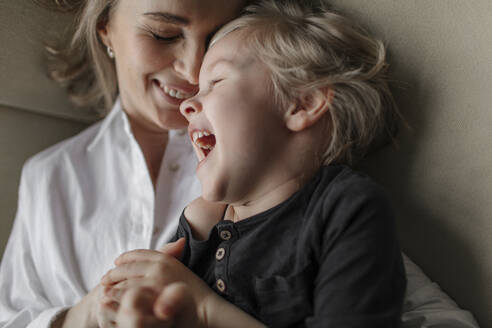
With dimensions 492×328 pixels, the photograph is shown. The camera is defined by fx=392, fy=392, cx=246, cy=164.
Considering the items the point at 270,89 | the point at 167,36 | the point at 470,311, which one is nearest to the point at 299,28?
the point at 270,89

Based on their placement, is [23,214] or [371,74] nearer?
[371,74]

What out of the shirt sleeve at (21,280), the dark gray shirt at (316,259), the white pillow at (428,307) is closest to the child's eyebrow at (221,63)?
the dark gray shirt at (316,259)

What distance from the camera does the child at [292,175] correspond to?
548 millimetres

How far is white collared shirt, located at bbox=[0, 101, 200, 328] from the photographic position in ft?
3.10

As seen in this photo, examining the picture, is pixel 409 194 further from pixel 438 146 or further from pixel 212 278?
pixel 212 278

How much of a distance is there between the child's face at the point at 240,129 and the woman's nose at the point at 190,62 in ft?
0.49

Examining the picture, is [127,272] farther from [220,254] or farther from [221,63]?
[221,63]

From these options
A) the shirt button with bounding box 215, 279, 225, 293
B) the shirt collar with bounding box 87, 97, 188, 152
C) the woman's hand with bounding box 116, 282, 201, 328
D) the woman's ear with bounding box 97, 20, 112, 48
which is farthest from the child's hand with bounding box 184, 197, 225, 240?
the woman's ear with bounding box 97, 20, 112, 48

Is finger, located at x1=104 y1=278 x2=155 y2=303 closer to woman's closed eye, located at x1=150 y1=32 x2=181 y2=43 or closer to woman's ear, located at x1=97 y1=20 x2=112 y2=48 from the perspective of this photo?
woman's closed eye, located at x1=150 y1=32 x2=181 y2=43

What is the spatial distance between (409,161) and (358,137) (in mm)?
124

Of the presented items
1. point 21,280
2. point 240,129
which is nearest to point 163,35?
point 240,129

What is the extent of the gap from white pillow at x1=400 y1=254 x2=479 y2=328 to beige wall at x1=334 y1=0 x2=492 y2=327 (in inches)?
1.5

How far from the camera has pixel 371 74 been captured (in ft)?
2.32

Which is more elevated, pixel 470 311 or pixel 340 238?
pixel 340 238
